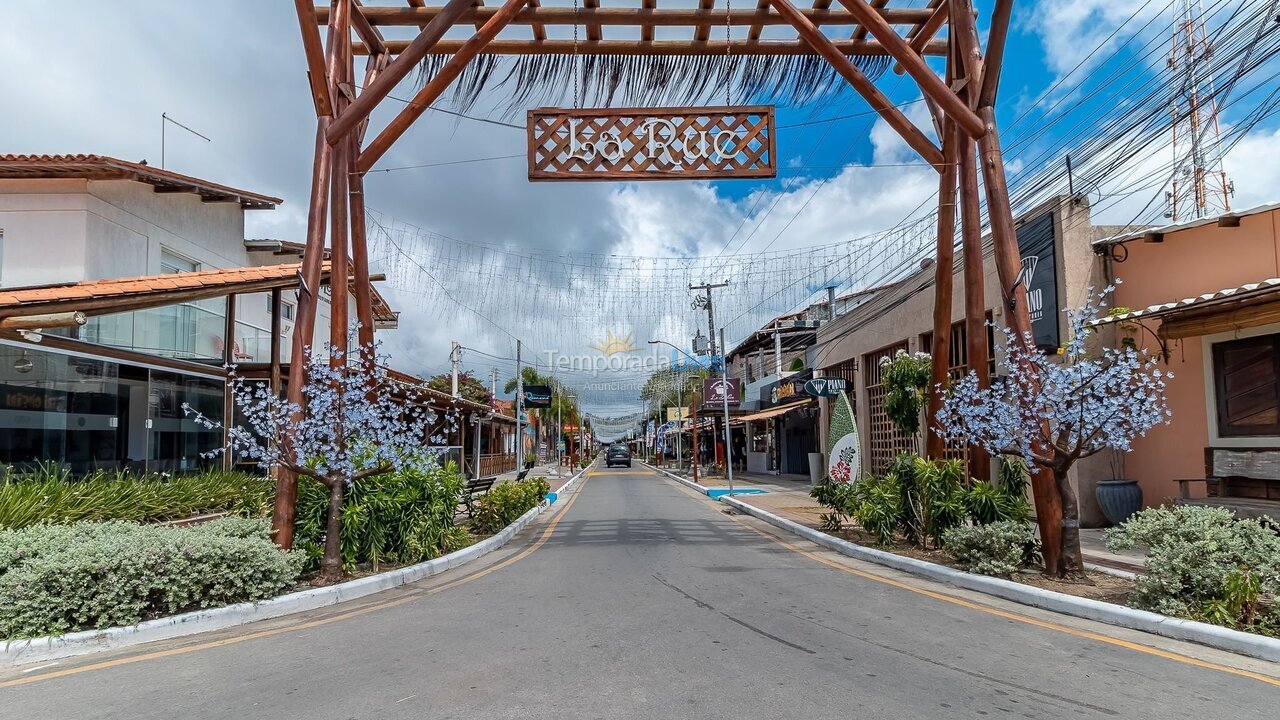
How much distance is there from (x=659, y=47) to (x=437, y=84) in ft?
11.2

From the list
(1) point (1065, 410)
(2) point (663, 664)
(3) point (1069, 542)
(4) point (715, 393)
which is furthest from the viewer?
(4) point (715, 393)

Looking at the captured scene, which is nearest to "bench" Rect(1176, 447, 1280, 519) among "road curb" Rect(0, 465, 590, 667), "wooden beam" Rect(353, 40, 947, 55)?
"wooden beam" Rect(353, 40, 947, 55)

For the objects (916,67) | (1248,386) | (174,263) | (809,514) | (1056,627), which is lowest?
(809,514)

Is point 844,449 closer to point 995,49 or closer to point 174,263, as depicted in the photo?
point 995,49

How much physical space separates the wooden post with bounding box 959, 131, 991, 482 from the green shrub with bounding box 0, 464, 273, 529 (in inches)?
357

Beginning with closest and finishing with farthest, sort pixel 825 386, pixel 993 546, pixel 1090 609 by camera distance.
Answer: pixel 1090 609, pixel 993 546, pixel 825 386

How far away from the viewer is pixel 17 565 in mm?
6793

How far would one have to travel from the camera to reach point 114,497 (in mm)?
9508

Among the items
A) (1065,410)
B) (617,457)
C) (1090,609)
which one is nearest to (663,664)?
(1090,609)

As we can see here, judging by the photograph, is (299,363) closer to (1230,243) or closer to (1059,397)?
(1059,397)

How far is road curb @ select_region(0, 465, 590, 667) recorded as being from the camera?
6227 millimetres

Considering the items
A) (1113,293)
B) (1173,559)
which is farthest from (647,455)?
(1173,559)

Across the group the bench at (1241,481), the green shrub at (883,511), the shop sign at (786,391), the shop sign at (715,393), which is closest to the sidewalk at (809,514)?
the bench at (1241,481)

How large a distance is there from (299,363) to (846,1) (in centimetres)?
774
